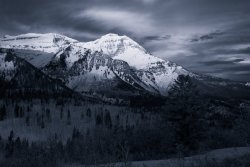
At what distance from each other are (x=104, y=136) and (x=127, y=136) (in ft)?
15.1

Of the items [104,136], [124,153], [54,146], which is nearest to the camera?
[124,153]

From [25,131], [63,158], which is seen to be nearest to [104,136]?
[63,158]

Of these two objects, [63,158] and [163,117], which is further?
[163,117]

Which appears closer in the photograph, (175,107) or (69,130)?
(175,107)

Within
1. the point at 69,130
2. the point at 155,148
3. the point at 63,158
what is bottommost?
the point at 69,130

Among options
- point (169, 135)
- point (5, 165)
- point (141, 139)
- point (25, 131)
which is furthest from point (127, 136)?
point (25, 131)

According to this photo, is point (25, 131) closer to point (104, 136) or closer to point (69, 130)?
point (69, 130)

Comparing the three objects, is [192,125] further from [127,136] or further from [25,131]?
[25,131]

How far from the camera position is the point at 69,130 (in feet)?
639

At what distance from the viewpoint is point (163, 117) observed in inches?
1366

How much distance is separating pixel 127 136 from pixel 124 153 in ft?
71.4

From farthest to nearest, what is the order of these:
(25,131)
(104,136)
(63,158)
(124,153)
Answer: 1. (25,131)
2. (104,136)
3. (63,158)
4. (124,153)

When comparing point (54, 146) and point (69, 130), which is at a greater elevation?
point (54, 146)

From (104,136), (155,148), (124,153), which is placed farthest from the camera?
(155,148)
